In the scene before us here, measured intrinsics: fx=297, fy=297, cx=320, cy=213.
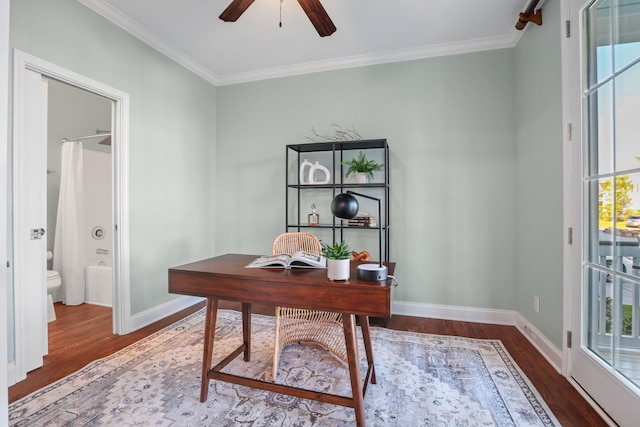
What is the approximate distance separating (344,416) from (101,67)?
301cm

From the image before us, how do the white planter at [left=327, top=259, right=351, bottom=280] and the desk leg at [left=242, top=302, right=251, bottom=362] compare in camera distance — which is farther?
the desk leg at [left=242, top=302, right=251, bottom=362]

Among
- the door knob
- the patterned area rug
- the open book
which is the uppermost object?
the door knob

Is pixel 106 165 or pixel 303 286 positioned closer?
pixel 303 286

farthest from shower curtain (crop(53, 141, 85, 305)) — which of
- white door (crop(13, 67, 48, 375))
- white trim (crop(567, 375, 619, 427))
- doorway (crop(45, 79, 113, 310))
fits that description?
white trim (crop(567, 375, 619, 427))

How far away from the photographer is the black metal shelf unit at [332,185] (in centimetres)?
295

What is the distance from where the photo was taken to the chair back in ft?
7.14

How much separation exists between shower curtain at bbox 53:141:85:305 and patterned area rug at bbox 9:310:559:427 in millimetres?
1650

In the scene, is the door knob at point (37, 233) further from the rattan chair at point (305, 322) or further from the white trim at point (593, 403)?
the white trim at point (593, 403)

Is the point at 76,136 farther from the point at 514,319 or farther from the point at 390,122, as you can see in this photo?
the point at 514,319

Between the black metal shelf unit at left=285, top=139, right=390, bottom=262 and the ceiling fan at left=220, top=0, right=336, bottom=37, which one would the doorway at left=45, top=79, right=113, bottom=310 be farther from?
the ceiling fan at left=220, top=0, right=336, bottom=37

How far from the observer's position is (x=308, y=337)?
212 cm

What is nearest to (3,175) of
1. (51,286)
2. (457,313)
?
(51,286)

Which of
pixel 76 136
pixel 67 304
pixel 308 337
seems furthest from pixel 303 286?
pixel 76 136

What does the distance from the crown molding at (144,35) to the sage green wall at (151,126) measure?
48 millimetres
